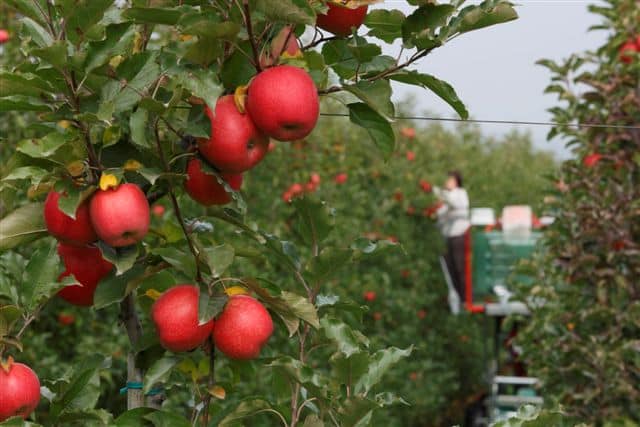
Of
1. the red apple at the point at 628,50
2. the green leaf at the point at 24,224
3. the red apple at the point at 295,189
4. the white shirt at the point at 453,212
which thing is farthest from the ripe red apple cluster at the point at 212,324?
the white shirt at the point at 453,212

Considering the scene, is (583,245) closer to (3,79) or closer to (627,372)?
(627,372)

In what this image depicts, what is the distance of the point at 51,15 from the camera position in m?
1.31

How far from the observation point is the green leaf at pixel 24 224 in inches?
56.0

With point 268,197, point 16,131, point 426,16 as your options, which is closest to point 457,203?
point 268,197

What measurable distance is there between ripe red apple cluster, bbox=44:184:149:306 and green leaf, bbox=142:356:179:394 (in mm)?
146

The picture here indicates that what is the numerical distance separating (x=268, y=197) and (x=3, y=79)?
13.2 feet

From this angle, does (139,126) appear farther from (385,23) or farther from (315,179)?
(315,179)

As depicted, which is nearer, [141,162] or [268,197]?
[141,162]

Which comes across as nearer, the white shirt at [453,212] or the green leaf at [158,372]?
the green leaf at [158,372]

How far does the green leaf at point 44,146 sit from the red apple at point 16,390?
29cm

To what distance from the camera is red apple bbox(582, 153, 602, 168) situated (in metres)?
4.00

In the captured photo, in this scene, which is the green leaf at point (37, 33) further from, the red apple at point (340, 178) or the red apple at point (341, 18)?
the red apple at point (340, 178)

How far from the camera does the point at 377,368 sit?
1419 millimetres

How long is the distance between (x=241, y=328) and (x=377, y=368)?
205mm
